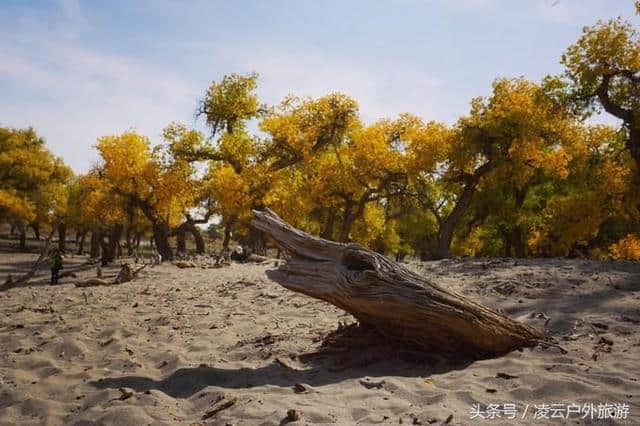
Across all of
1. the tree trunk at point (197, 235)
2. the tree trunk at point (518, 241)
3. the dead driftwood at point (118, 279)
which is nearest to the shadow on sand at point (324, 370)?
the dead driftwood at point (118, 279)

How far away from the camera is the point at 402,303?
6.40 m

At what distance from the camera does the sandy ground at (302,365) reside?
504 centimetres

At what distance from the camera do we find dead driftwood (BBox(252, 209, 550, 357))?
6.43 meters

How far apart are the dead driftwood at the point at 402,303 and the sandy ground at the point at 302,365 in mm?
299

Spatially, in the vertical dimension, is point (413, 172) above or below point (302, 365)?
above

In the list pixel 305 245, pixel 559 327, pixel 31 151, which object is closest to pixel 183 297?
pixel 305 245

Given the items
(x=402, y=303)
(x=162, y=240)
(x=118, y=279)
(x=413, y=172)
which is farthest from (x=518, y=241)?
(x=402, y=303)

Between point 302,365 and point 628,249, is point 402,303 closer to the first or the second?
point 302,365

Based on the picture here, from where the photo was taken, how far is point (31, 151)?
4512cm

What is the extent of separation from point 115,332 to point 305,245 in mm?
4668

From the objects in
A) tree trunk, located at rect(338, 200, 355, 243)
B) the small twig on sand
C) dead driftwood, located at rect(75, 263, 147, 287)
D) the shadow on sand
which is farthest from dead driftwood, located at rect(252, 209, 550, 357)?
tree trunk, located at rect(338, 200, 355, 243)

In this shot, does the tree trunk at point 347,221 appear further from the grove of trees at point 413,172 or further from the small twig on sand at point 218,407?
the small twig on sand at point 218,407

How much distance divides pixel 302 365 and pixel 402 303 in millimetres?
1685

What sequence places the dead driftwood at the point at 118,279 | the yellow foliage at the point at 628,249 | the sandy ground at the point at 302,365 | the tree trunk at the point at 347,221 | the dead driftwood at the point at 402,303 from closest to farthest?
the sandy ground at the point at 302,365, the dead driftwood at the point at 402,303, the dead driftwood at the point at 118,279, the yellow foliage at the point at 628,249, the tree trunk at the point at 347,221
